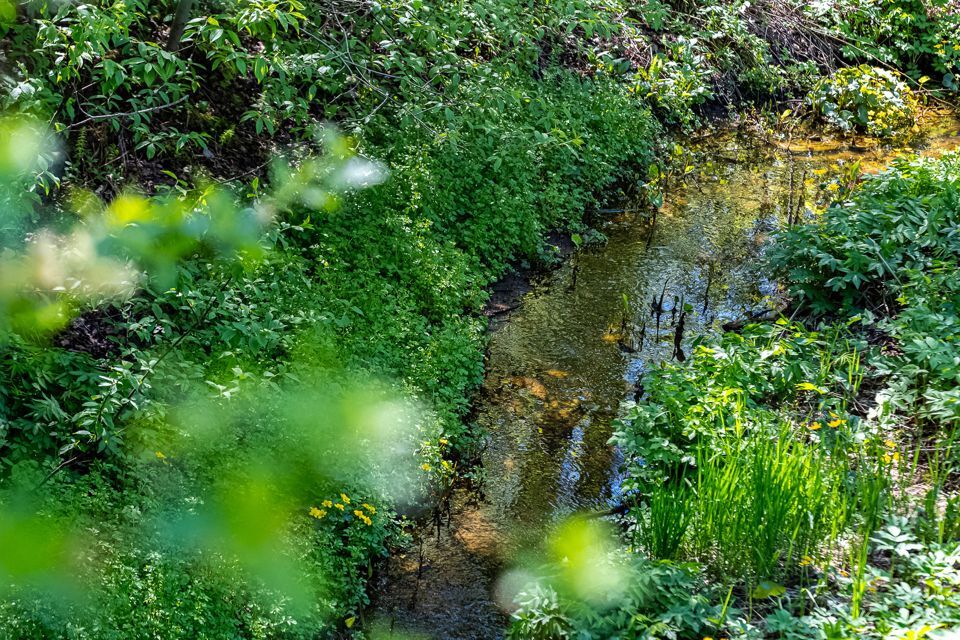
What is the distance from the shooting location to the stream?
13.6ft

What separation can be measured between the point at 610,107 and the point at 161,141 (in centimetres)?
485

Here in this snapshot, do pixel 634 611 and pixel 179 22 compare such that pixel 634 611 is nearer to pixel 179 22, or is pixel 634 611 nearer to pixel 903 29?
pixel 179 22

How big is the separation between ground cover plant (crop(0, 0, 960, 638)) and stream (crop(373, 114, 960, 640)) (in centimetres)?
25

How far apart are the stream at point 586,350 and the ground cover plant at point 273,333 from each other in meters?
0.25

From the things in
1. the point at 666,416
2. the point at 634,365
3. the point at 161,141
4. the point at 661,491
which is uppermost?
the point at 161,141

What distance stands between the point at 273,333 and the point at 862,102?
355 inches

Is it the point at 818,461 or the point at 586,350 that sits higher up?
the point at 818,461

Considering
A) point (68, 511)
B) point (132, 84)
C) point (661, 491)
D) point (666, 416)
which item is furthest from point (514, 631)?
point (132, 84)

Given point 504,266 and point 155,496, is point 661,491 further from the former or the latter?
point 504,266

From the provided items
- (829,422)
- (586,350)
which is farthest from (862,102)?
(829,422)

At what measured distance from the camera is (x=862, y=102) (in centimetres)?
1075

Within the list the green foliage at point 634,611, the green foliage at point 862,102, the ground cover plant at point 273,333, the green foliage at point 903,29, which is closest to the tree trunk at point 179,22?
the ground cover plant at point 273,333

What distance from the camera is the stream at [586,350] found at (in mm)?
Answer: 4148

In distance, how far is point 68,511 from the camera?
351cm
